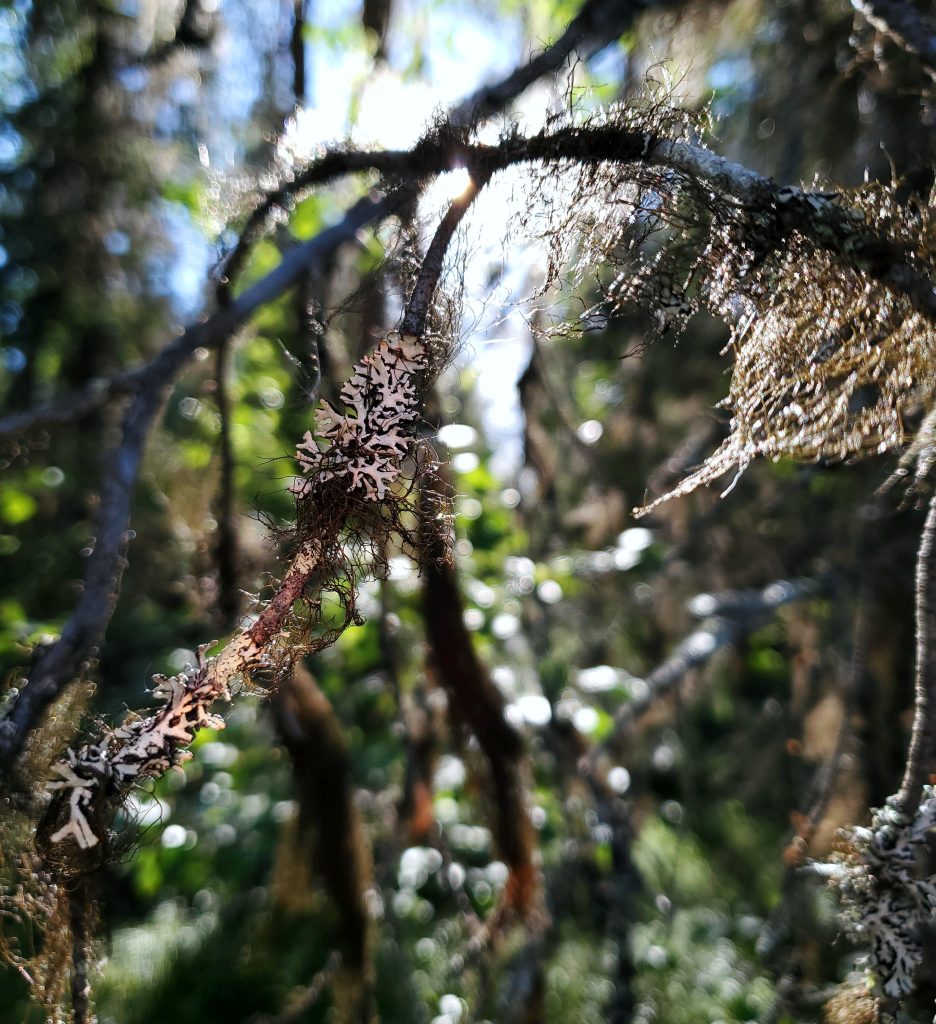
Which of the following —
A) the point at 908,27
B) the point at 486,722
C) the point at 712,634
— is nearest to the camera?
the point at 908,27

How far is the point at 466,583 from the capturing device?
288cm

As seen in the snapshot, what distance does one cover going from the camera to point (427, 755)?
287 cm

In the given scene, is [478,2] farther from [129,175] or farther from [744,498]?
[744,498]

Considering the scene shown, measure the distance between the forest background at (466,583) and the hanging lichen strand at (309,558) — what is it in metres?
0.05

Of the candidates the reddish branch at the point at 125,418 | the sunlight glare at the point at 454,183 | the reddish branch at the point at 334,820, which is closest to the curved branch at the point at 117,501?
the reddish branch at the point at 125,418

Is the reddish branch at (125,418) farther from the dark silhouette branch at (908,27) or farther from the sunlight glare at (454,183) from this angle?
the dark silhouette branch at (908,27)

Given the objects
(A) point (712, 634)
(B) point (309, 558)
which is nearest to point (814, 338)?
(B) point (309, 558)

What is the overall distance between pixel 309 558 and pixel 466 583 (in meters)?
2.02

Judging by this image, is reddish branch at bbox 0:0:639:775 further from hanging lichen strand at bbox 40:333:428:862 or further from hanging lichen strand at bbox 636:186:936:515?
hanging lichen strand at bbox 636:186:936:515

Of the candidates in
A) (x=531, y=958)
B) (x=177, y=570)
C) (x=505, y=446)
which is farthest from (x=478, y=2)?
(x=531, y=958)

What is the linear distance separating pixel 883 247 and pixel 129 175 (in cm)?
359

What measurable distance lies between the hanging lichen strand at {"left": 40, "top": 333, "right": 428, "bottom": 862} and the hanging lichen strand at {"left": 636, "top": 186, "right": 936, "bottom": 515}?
11.8 inches

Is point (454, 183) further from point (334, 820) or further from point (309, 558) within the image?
point (334, 820)

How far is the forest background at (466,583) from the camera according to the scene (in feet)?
4.34
